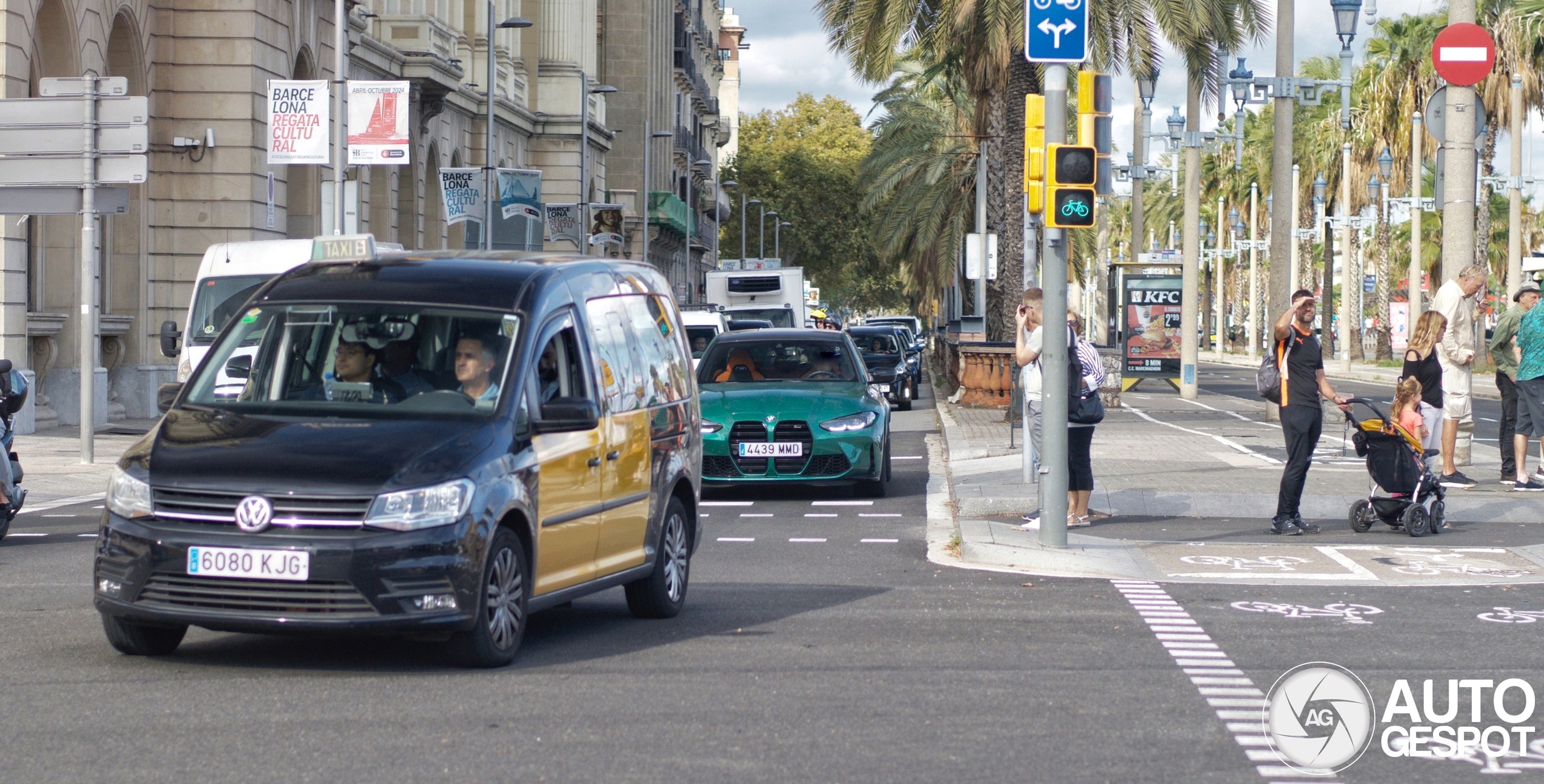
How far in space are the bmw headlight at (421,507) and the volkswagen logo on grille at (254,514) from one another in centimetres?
37

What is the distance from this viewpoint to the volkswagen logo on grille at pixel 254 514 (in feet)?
23.1

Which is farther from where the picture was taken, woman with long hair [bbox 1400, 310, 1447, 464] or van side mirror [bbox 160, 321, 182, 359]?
van side mirror [bbox 160, 321, 182, 359]

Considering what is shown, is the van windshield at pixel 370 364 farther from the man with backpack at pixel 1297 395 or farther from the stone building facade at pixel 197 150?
the stone building facade at pixel 197 150

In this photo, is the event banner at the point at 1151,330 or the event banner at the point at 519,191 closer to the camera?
the event banner at the point at 1151,330

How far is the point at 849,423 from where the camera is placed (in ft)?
52.0

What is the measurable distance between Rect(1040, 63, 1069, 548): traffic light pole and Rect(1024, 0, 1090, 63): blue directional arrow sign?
23 centimetres

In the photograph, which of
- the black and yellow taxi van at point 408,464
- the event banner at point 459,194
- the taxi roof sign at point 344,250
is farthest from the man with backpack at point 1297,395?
the event banner at point 459,194

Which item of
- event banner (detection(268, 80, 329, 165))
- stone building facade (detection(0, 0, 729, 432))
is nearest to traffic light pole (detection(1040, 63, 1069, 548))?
event banner (detection(268, 80, 329, 165))

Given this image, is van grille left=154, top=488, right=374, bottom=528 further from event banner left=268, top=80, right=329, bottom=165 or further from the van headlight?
event banner left=268, top=80, right=329, bottom=165

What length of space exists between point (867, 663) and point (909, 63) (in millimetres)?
51821

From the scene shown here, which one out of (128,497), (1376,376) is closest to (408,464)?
(128,497)

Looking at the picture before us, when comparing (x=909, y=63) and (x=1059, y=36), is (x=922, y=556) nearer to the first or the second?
(x=1059, y=36)

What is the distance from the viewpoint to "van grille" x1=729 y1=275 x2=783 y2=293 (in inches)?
1725

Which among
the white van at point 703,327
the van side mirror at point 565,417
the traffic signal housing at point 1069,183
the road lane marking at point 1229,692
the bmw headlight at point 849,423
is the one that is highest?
the traffic signal housing at point 1069,183
